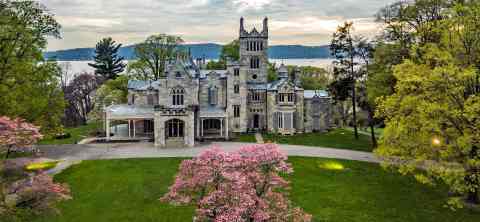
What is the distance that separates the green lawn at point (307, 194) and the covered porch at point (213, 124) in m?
11.9

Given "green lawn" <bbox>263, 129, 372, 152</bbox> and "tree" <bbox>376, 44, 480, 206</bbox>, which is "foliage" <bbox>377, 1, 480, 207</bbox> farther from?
"green lawn" <bbox>263, 129, 372, 152</bbox>

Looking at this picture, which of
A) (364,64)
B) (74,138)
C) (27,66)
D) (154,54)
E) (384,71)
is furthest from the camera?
(154,54)

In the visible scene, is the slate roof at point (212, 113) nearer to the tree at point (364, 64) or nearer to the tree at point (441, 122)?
the tree at point (364, 64)

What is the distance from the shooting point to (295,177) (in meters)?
24.3

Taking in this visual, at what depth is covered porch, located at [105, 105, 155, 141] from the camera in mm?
37844

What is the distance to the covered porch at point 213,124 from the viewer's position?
131 feet

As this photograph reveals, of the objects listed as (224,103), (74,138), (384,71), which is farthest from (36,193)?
(224,103)

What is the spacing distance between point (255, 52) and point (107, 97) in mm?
19808

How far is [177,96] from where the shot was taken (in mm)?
38094

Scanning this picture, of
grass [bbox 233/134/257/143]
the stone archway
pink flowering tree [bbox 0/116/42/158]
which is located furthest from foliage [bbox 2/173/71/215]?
grass [bbox 233/134/257/143]

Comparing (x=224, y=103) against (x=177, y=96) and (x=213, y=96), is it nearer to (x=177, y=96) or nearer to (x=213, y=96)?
(x=213, y=96)

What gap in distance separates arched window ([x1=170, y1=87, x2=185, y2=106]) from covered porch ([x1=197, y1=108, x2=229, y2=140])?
298 cm

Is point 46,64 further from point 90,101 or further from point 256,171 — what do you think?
point 90,101

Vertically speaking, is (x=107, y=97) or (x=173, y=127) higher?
(x=107, y=97)
